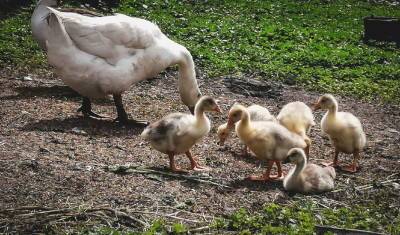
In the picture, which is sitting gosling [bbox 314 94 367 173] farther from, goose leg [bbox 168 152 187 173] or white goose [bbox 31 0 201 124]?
white goose [bbox 31 0 201 124]

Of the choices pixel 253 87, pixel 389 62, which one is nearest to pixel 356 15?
pixel 389 62

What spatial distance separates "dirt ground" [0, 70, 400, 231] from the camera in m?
5.93

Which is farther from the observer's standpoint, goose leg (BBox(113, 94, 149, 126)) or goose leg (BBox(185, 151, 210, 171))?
goose leg (BBox(113, 94, 149, 126))

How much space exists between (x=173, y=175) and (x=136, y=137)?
155 centimetres

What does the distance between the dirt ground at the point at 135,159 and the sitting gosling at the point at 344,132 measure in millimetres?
272

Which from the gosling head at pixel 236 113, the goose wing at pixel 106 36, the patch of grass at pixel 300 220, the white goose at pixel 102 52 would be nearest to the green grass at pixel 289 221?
the patch of grass at pixel 300 220

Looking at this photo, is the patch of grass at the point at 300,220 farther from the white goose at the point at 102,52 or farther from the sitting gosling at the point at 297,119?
the white goose at the point at 102,52

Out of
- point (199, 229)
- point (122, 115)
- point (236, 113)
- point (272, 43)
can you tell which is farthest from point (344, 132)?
point (272, 43)

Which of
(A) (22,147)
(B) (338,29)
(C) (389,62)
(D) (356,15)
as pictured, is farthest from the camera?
(D) (356,15)

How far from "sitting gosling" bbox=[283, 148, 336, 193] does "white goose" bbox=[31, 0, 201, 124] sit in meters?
2.78

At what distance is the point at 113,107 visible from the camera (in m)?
9.72

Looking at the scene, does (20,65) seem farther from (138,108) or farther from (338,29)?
(338,29)

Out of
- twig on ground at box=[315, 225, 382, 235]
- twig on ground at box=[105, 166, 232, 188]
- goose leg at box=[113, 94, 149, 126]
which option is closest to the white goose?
goose leg at box=[113, 94, 149, 126]

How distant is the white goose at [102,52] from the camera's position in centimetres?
829
